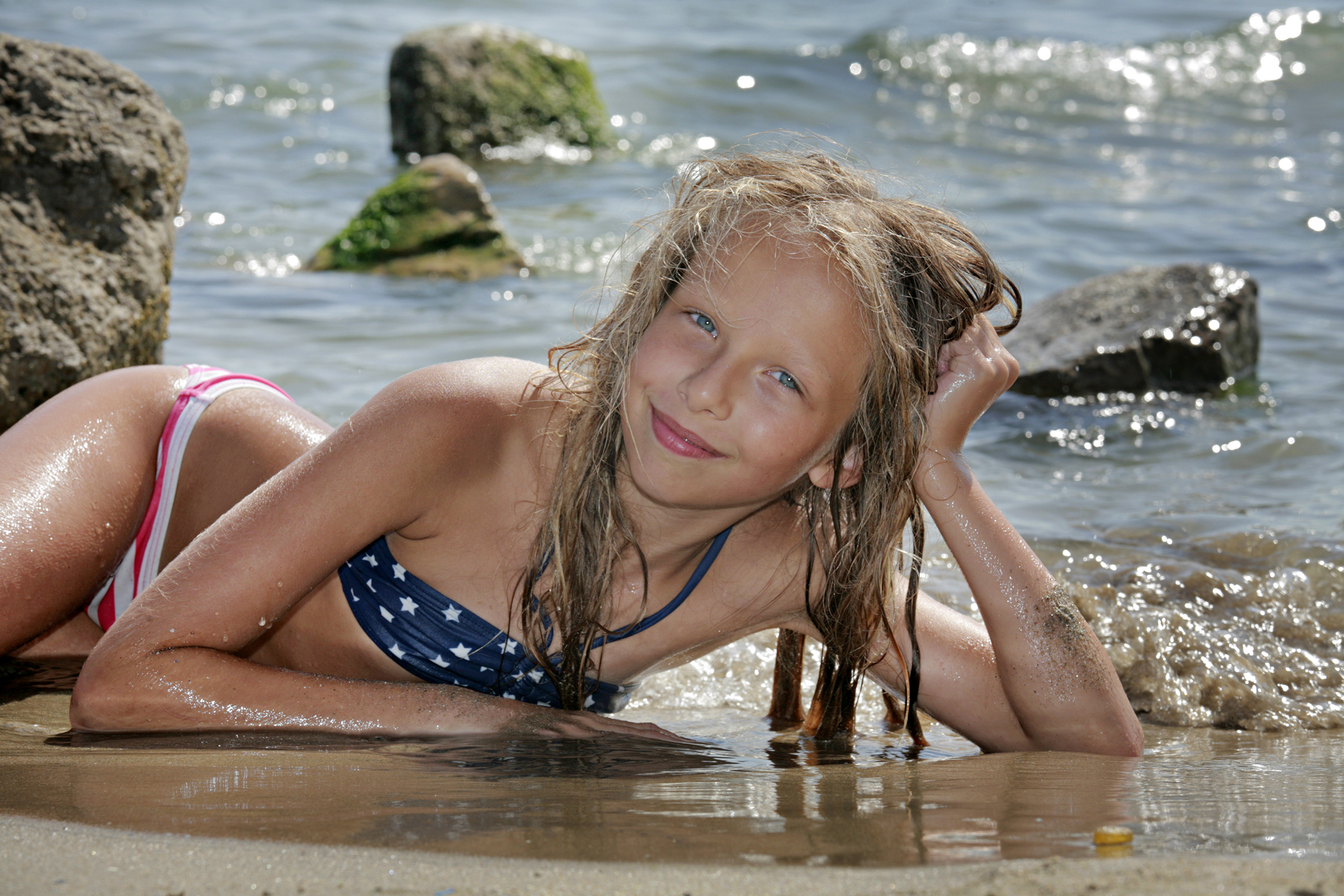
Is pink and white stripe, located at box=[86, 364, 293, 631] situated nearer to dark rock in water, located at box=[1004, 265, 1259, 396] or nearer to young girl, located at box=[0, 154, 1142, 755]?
young girl, located at box=[0, 154, 1142, 755]

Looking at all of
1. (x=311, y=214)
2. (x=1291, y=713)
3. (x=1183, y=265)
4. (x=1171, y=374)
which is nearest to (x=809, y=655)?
(x=1291, y=713)

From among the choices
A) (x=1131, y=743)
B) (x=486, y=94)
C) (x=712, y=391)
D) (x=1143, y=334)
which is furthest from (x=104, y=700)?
(x=486, y=94)

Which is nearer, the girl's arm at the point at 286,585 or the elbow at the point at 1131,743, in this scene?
the girl's arm at the point at 286,585

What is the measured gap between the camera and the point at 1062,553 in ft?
13.8

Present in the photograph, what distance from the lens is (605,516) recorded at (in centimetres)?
265

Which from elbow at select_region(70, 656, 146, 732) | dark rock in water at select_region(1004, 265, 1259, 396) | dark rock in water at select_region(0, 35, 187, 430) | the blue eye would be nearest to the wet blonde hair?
the blue eye

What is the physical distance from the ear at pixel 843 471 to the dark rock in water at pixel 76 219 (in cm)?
263

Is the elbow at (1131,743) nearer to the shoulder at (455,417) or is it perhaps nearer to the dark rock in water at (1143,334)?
the shoulder at (455,417)

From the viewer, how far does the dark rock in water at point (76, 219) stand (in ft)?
13.2

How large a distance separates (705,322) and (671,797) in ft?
2.95

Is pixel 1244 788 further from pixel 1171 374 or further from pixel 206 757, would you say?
pixel 1171 374

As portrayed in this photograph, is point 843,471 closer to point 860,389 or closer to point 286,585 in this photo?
point 860,389

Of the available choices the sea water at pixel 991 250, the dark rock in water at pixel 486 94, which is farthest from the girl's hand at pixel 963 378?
the dark rock in water at pixel 486 94

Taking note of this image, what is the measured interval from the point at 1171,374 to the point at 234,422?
15.8ft
